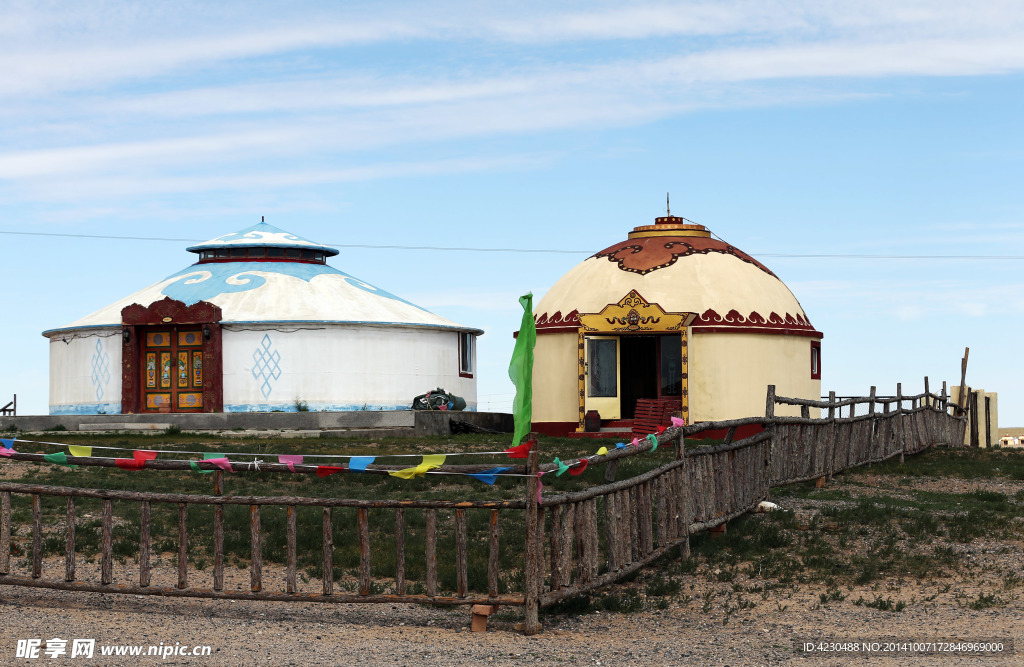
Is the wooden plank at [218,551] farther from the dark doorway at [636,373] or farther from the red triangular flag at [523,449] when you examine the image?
the dark doorway at [636,373]

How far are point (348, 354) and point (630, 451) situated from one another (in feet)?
62.6

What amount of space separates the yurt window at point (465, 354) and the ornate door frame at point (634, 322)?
691 cm

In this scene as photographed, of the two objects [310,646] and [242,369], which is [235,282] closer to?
[242,369]

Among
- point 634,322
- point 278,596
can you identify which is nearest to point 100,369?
point 634,322

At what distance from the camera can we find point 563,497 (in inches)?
335

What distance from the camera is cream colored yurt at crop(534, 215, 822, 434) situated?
2459 cm

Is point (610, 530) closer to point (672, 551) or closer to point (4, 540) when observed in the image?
point (672, 551)

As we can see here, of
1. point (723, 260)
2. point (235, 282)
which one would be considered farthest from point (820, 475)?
point (235, 282)

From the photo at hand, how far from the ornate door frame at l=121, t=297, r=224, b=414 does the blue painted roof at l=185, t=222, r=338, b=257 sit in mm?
3788

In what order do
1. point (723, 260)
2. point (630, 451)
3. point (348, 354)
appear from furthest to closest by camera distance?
1. point (348, 354)
2. point (723, 260)
3. point (630, 451)

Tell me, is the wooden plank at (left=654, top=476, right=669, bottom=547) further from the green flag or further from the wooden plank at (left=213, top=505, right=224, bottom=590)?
the wooden plank at (left=213, top=505, right=224, bottom=590)

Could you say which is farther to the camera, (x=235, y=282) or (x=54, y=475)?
(x=235, y=282)

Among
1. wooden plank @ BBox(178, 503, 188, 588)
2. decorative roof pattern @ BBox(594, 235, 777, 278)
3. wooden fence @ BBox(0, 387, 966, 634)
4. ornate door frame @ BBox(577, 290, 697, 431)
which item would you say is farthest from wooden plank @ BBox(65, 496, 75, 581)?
decorative roof pattern @ BBox(594, 235, 777, 278)

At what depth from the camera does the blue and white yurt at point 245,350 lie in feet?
90.0
